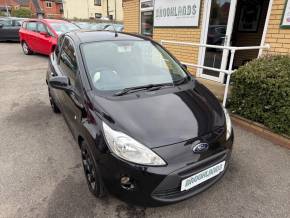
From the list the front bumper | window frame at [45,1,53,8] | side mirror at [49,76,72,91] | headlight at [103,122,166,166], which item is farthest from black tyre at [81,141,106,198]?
window frame at [45,1,53,8]

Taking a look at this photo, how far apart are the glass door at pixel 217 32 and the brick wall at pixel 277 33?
841 mm

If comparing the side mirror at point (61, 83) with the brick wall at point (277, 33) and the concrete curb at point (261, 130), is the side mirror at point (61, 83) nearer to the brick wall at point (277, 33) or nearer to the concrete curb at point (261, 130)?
the concrete curb at point (261, 130)

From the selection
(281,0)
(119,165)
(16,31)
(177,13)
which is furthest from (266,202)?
(16,31)

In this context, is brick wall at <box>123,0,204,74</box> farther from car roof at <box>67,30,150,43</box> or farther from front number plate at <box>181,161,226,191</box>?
front number plate at <box>181,161,226,191</box>

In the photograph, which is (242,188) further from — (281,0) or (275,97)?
(281,0)

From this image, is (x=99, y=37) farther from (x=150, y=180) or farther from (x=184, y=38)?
(x=184, y=38)

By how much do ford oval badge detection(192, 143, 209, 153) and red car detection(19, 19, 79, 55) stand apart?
7.58 m

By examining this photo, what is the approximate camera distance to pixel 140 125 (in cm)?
183

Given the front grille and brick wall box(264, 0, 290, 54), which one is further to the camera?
brick wall box(264, 0, 290, 54)

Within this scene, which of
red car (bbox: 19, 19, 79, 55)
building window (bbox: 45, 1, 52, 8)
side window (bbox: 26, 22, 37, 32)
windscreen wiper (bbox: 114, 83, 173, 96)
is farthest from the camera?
building window (bbox: 45, 1, 52, 8)

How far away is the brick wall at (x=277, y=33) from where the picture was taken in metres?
3.85

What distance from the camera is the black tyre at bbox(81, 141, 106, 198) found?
6.31 feet

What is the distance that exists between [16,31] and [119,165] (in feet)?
53.4

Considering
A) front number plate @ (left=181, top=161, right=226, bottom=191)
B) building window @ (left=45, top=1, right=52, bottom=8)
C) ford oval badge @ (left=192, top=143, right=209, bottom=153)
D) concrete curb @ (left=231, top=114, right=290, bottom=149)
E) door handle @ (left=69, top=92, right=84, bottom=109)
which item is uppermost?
building window @ (left=45, top=1, right=52, bottom=8)
